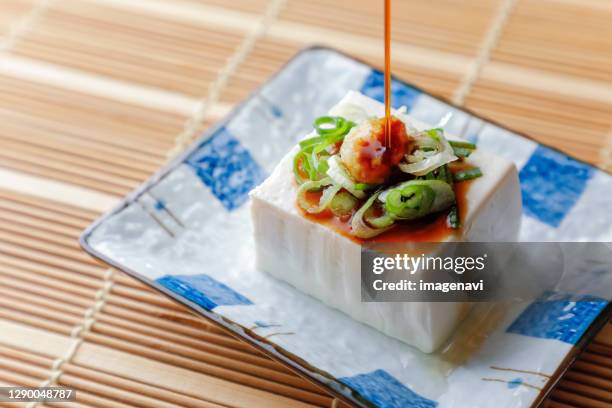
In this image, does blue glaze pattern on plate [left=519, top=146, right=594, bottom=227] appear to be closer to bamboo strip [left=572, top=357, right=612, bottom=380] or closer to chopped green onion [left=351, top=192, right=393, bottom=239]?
bamboo strip [left=572, top=357, right=612, bottom=380]

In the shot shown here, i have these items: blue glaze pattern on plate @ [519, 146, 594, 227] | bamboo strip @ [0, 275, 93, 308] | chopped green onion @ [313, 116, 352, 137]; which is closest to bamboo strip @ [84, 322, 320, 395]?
bamboo strip @ [0, 275, 93, 308]

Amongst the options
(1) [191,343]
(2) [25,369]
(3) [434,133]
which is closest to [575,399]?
(3) [434,133]

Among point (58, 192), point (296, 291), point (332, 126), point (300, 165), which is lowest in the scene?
point (58, 192)

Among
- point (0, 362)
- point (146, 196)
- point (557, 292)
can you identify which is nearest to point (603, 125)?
point (557, 292)

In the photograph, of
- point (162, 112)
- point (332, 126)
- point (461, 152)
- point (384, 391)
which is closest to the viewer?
point (384, 391)

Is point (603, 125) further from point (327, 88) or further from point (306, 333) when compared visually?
point (306, 333)

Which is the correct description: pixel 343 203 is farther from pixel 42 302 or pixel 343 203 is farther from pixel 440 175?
pixel 42 302
